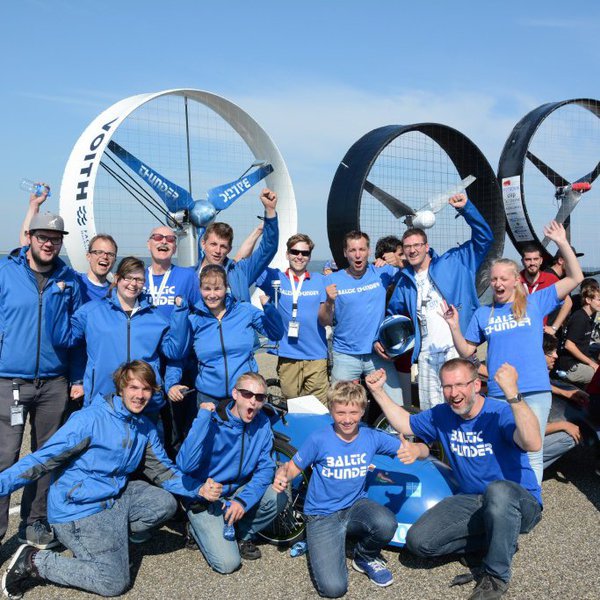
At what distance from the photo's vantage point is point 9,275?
11.5 ft

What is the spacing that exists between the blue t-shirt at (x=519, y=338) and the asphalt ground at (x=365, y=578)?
2.78 ft

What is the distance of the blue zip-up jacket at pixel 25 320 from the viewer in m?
3.46

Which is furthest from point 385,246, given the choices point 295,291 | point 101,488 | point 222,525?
point 101,488

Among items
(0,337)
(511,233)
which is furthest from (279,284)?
(511,233)

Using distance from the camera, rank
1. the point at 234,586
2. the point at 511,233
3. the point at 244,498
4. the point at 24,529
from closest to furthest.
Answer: the point at 234,586
the point at 244,498
the point at 24,529
the point at 511,233

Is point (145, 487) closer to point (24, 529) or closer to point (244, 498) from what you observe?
point (244, 498)

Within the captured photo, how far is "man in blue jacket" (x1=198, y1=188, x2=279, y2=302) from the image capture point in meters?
4.18

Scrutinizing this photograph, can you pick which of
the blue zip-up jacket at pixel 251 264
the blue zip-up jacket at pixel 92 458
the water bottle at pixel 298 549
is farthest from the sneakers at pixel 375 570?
the blue zip-up jacket at pixel 251 264

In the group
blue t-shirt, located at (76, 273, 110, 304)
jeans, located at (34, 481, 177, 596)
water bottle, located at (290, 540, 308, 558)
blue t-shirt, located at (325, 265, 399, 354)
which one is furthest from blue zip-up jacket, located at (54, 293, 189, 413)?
blue t-shirt, located at (325, 265, 399, 354)

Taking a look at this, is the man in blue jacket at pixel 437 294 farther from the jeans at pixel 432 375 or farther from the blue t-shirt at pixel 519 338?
the blue t-shirt at pixel 519 338

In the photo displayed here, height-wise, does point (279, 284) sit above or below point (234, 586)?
above

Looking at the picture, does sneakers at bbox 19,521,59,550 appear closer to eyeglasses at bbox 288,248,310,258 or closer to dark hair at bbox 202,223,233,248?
dark hair at bbox 202,223,233,248

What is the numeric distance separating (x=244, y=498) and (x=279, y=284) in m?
1.72

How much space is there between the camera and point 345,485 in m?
3.30
